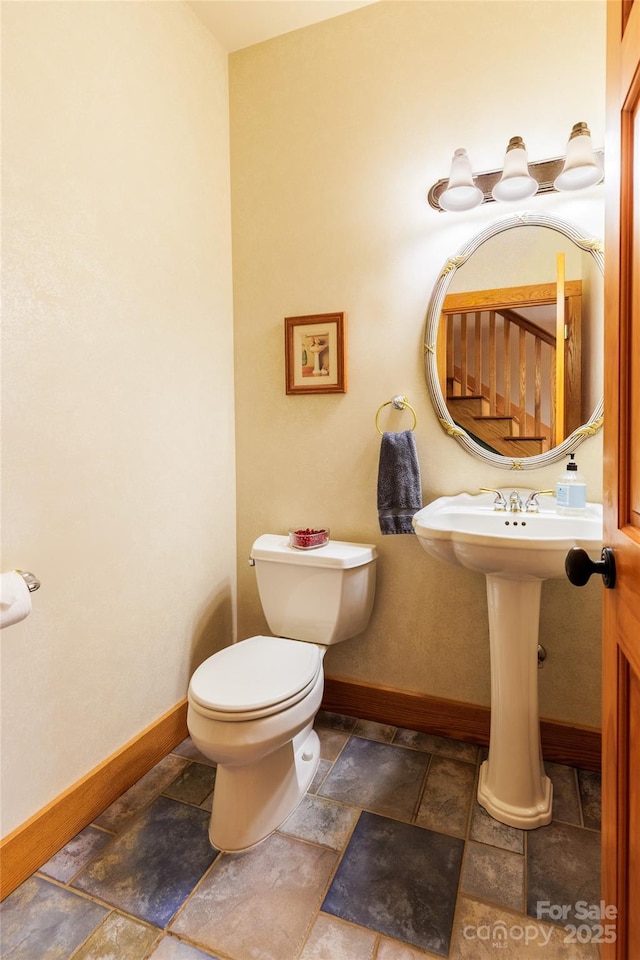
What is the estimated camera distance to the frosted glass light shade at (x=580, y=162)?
146 centimetres

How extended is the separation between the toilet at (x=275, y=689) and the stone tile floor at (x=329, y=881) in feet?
0.28

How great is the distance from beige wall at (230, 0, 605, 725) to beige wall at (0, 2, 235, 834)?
173 mm

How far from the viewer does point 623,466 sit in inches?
27.7

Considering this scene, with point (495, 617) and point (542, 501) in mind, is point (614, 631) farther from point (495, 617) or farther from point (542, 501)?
point (542, 501)

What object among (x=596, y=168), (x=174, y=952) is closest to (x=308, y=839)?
(x=174, y=952)

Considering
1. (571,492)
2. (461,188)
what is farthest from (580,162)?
(571,492)

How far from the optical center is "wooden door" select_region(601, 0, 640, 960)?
2.13 feet

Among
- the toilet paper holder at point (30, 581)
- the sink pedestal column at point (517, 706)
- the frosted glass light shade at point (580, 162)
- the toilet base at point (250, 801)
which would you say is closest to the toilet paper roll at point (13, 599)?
the toilet paper holder at point (30, 581)

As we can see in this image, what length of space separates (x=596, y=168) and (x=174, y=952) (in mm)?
A: 2293

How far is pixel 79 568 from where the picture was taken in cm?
145

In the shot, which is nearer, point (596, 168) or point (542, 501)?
point (596, 168)

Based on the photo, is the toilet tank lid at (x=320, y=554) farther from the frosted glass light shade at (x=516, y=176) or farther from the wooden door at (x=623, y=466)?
the frosted glass light shade at (x=516, y=176)

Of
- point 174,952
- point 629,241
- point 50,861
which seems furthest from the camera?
point 50,861

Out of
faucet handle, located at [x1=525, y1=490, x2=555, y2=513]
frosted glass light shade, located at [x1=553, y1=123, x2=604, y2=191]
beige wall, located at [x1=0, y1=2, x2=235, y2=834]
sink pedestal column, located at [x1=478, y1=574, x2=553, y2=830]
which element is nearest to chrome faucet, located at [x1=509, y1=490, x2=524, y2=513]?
faucet handle, located at [x1=525, y1=490, x2=555, y2=513]
